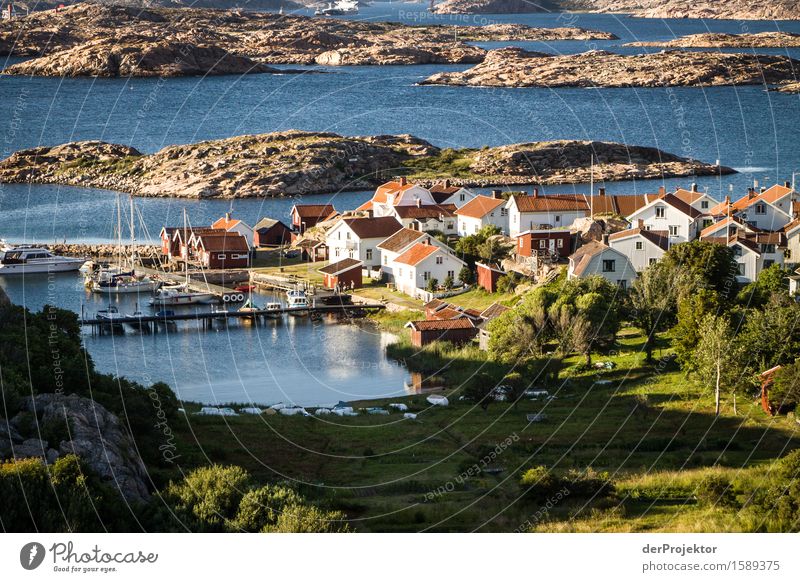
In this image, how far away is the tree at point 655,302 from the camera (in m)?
28.0

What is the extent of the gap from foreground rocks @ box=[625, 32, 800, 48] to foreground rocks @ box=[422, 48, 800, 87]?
1892cm

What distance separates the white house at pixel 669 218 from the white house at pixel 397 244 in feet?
18.9

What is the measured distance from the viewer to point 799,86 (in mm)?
100625

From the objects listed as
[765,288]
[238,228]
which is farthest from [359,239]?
[765,288]

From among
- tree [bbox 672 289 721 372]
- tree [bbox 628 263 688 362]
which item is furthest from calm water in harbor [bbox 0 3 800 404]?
tree [bbox 672 289 721 372]

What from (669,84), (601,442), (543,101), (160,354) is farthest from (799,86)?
(601,442)

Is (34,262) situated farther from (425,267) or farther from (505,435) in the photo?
(505,435)

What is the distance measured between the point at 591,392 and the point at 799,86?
8186 cm

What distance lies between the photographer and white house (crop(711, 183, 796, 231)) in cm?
3841

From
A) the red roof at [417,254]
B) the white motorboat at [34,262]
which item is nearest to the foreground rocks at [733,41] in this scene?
the white motorboat at [34,262]

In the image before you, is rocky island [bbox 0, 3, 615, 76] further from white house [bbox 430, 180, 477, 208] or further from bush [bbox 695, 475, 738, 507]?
bush [bbox 695, 475, 738, 507]

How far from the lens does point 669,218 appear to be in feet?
127

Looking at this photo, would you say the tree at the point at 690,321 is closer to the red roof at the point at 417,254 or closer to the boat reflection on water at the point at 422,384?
the boat reflection on water at the point at 422,384

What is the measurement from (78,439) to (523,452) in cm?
718
